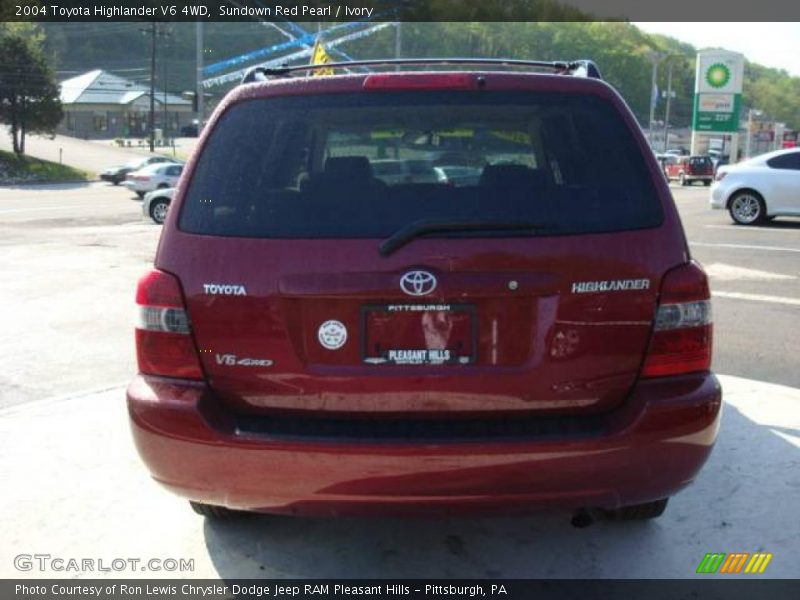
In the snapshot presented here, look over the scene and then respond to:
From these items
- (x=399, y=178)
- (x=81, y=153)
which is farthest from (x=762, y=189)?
(x=81, y=153)

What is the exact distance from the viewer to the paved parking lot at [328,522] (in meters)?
3.33

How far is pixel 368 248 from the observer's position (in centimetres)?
268

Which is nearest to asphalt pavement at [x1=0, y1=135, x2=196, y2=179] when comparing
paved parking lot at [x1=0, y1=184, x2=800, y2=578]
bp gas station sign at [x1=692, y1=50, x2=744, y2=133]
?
bp gas station sign at [x1=692, y1=50, x2=744, y2=133]

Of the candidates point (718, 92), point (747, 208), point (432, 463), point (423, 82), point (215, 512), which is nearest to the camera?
point (432, 463)

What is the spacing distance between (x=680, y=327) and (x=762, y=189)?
1474 cm

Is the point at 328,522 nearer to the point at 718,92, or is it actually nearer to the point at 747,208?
the point at 747,208

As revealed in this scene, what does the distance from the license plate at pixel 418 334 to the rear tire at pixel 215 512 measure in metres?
1.15

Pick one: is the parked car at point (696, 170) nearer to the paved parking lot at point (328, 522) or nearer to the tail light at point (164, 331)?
the paved parking lot at point (328, 522)

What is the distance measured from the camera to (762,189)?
16141 millimetres

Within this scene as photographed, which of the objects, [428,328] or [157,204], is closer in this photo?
[428,328]

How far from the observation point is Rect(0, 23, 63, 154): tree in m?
52.7

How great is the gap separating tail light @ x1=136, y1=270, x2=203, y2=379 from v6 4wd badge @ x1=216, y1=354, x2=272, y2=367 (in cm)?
9

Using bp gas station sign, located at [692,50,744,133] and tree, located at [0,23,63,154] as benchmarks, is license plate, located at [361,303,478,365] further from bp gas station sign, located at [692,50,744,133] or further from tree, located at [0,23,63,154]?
bp gas station sign, located at [692,50,744,133]

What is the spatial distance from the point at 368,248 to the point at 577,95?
3.00ft
